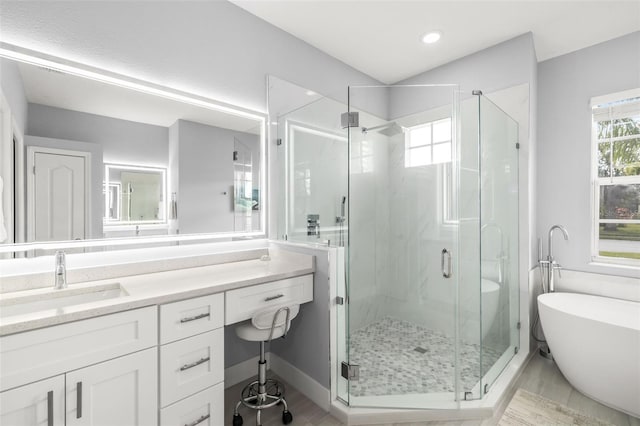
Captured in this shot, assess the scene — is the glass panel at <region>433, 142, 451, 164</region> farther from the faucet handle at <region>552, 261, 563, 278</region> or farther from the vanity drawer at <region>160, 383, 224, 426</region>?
the vanity drawer at <region>160, 383, 224, 426</region>

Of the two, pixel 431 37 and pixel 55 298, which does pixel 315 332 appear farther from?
pixel 431 37

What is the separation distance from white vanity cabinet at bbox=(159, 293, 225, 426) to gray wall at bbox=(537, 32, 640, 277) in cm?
293

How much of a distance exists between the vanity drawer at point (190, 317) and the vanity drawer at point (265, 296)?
60 millimetres

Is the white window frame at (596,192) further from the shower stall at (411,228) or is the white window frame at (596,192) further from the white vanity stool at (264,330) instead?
the white vanity stool at (264,330)

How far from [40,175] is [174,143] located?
67 centimetres

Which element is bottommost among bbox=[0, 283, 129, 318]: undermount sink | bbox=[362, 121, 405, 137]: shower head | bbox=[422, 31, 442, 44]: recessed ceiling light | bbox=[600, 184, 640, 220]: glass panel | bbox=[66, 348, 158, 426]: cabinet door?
bbox=[66, 348, 158, 426]: cabinet door

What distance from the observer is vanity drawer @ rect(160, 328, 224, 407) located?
1.31 metres

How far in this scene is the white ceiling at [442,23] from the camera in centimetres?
213

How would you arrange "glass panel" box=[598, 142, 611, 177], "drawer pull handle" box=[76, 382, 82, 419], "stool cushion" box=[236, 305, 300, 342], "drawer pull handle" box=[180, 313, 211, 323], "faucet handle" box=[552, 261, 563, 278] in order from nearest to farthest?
1. "drawer pull handle" box=[76, 382, 82, 419]
2. "drawer pull handle" box=[180, 313, 211, 323]
3. "stool cushion" box=[236, 305, 300, 342]
4. "glass panel" box=[598, 142, 611, 177]
5. "faucet handle" box=[552, 261, 563, 278]

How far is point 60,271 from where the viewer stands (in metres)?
1.41

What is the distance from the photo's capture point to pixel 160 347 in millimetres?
1286

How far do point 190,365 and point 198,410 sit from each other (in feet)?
0.77

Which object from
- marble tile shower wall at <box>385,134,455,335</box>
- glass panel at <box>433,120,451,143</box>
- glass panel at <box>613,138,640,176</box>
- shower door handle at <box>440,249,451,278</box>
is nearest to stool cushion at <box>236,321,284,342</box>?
marble tile shower wall at <box>385,134,455,335</box>

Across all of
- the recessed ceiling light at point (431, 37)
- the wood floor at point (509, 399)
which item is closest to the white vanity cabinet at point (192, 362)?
the wood floor at point (509, 399)
